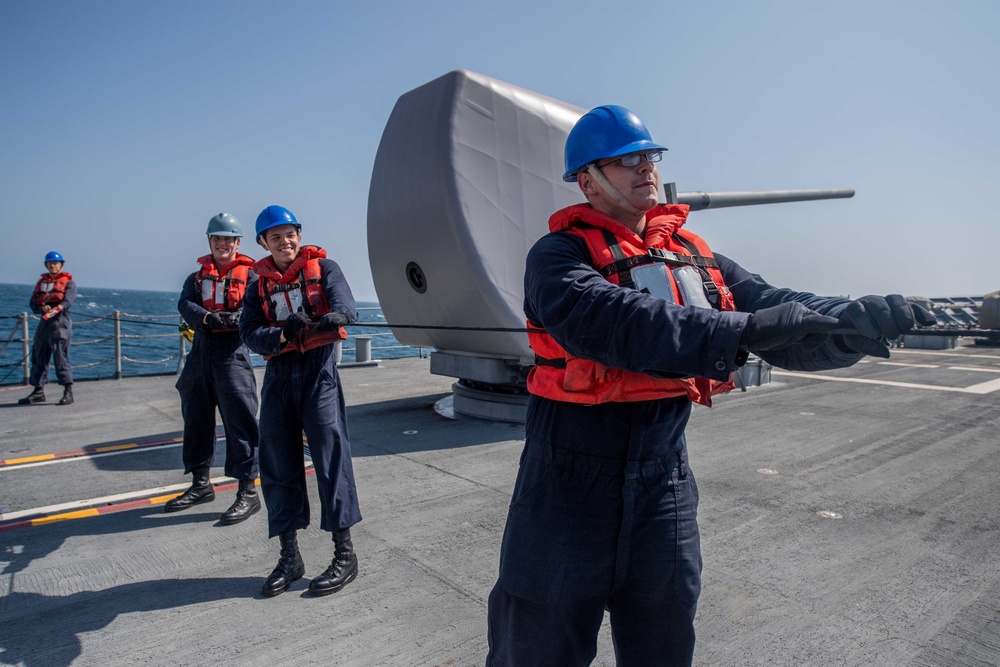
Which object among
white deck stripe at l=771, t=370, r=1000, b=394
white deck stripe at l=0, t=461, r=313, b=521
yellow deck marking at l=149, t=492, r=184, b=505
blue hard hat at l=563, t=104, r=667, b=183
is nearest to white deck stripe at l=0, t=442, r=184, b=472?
white deck stripe at l=0, t=461, r=313, b=521

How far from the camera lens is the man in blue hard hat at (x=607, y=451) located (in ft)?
5.46

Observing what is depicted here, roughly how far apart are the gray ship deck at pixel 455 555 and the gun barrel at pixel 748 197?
3.53 m

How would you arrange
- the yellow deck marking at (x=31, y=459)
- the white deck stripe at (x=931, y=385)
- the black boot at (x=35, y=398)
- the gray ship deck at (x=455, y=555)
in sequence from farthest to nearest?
the white deck stripe at (x=931, y=385) → the black boot at (x=35, y=398) → the yellow deck marking at (x=31, y=459) → the gray ship deck at (x=455, y=555)

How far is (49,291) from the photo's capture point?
29.2 ft

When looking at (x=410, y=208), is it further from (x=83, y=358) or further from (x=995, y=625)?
(x=83, y=358)

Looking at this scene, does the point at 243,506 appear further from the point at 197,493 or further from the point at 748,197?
the point at 748,197

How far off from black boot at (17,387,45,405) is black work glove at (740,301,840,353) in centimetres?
1008

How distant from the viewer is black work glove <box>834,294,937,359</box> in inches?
55.3

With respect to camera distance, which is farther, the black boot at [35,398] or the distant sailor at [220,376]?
the black boot at [35,398]

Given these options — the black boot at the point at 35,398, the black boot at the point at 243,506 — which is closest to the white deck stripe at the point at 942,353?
the black boot at the point at 243,506

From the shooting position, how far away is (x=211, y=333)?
4.74 metres

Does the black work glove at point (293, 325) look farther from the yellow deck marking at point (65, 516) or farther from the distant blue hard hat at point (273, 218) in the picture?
the yellow deck marking at point (65, 516)

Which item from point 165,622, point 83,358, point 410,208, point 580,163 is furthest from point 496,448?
point 83,358

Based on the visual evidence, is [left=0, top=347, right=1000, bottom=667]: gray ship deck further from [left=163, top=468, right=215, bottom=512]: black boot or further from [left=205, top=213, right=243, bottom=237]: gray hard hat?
[left=205, top=213, right=243, bottom=237]: gray hard hat
